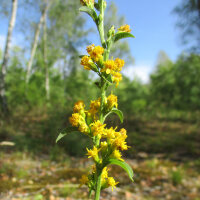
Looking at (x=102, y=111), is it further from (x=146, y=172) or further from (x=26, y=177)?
(x=146, y=172)

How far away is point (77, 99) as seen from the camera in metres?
7.40

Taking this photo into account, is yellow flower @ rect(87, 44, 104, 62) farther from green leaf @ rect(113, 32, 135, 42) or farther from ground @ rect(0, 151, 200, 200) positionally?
ground @ rect(0, 151, 200, 200)

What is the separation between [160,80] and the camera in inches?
539

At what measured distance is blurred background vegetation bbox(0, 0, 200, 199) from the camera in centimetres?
651

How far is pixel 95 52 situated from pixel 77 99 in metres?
6.36

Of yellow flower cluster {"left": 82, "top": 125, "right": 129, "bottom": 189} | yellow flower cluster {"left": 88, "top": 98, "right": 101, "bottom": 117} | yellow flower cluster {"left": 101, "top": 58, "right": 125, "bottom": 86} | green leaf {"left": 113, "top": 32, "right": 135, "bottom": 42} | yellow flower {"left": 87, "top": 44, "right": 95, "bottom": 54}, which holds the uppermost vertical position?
green leaf {"left": 113, "top": 32, "right": 135, "bottom": 42}

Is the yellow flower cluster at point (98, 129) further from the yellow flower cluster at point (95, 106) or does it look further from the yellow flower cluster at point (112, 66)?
the yellow flower cluster at point (112, 66)

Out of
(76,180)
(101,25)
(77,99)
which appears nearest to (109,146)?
(101,25)

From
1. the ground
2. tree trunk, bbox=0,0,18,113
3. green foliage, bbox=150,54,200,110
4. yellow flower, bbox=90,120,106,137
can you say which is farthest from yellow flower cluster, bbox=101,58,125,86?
green foliage, bbox=150,54,200,110

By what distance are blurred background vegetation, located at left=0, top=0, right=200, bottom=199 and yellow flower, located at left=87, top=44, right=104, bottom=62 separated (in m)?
1.82

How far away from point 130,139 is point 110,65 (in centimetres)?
755

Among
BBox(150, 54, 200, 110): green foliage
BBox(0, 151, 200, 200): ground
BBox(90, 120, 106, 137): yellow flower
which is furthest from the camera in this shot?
BBox(150, 54, 200, 110): green foliage

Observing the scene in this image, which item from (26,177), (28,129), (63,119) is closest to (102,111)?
(26,177)

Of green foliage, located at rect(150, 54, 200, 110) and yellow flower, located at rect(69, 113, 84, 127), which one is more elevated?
green foliage, located at rect(150, 54, 200, 110)
